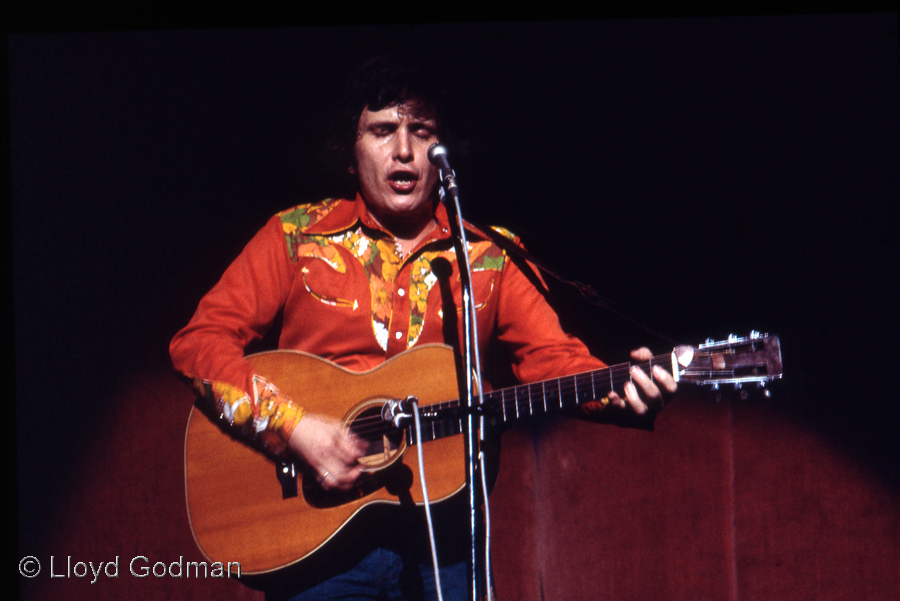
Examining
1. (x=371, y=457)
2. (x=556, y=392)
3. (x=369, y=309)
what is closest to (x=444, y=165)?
(x=369, y=309)

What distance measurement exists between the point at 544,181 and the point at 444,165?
0.93 metres

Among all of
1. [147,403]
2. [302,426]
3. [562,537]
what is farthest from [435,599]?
[147,403]

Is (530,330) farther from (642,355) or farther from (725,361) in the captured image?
(725,361)

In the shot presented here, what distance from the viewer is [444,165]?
1.37 m

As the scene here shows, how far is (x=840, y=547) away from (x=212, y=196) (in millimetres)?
2510

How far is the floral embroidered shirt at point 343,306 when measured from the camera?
1.67 m

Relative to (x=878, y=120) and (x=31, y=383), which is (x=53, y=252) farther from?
(x=878, y=120)

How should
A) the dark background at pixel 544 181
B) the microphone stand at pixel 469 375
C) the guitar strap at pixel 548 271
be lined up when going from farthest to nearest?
the dark background at pixel 544 181 < the guitar strap at pixel 548 271 < the microphone stand at pixel 469 375

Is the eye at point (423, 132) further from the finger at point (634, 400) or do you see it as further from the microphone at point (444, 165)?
the finger at point (634, 400)

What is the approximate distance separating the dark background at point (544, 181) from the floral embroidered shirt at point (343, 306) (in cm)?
29

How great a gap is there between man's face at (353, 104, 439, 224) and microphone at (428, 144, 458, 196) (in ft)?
1.41

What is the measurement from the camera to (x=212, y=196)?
7.14ft

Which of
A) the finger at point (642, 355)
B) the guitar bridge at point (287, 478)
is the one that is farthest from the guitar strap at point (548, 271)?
the guitar bridge at point (287, 478)

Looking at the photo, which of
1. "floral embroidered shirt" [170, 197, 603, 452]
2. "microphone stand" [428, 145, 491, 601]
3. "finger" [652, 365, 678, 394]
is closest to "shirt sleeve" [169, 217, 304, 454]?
"floral embroidered shirt" [170, 197, 603, 452]
